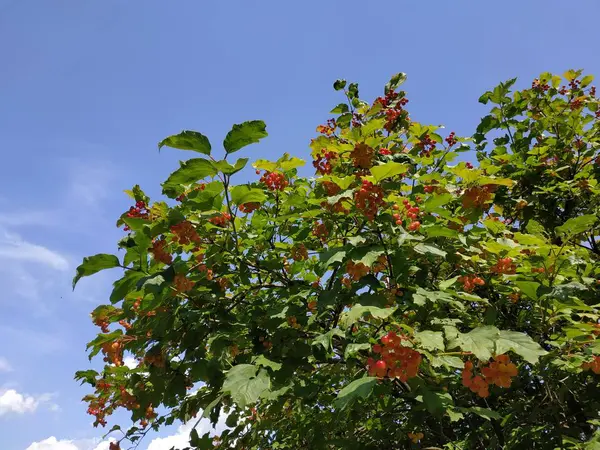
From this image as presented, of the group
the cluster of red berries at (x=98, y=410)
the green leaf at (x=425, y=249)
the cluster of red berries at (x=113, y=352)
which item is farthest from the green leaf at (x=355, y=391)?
the cluster of red berries at (x=98, y=410)

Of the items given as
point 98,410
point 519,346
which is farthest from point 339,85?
point 98,410

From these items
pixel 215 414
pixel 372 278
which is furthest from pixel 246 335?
pixel 372 278

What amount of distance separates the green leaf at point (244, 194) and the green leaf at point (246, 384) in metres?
1.00

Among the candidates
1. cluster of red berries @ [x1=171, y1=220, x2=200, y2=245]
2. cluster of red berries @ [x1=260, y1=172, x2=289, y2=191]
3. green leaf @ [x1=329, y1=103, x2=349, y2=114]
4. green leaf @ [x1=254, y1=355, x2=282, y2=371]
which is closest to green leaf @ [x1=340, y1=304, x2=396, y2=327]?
green leaf @ [x1=254, y1=355, x2=282, y2=371]

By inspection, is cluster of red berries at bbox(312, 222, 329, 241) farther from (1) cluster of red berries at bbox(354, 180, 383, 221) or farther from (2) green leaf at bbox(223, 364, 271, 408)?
(2) green leaf at bbox(223, 364, 271, 408)

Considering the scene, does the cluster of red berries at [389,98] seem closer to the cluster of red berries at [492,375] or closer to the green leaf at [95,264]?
the cluster of red berries at [492,375]

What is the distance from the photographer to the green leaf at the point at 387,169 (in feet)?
7.71

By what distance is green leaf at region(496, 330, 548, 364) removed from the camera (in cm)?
200

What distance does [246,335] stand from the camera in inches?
133

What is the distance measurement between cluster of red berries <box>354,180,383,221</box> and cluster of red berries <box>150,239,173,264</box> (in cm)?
127

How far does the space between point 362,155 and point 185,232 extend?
1193 mm

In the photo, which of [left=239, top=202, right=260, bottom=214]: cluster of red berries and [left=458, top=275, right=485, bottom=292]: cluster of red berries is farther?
[left=239, top=202, right=260, bottom=214]: cluster of red berries

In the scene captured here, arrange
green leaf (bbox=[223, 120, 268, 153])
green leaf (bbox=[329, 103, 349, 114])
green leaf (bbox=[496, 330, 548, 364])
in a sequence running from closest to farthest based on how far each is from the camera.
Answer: green leaf (bbox=[496, 330, 548, 364]) → green leaf (bbox=[223, 120, 268, 153]) → green leaf (bbox=[329, 103, 349, 114])

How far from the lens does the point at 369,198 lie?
8.16 feet
